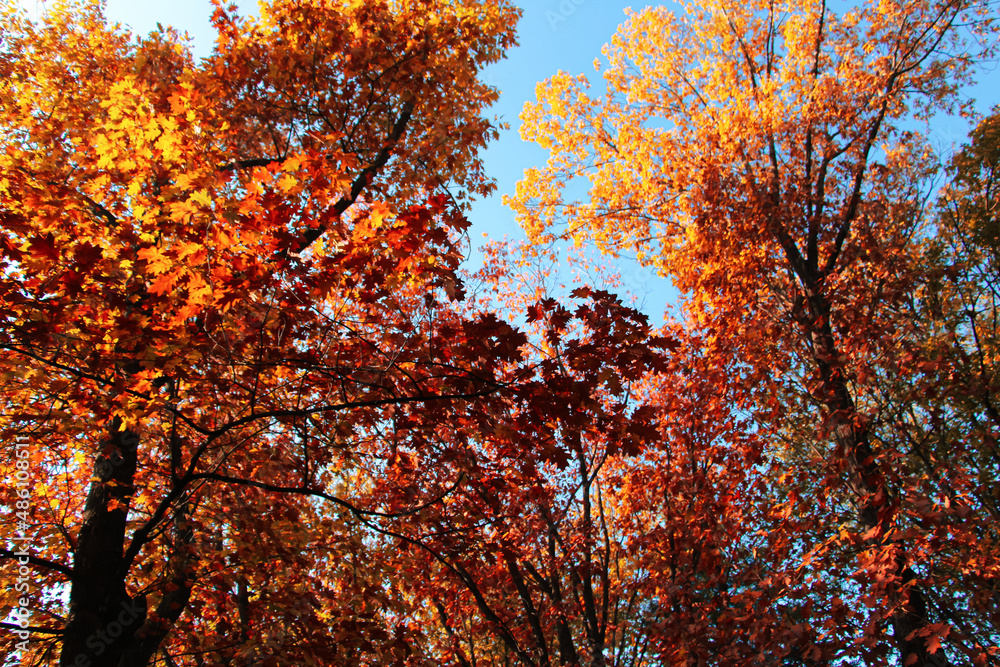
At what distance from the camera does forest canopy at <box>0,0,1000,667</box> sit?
13.3 ft

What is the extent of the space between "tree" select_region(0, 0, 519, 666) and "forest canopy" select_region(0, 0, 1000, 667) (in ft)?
0.17

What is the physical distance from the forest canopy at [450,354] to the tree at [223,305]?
0.17 ft

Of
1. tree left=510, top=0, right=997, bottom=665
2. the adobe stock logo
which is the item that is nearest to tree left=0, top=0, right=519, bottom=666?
the adobe stock logo

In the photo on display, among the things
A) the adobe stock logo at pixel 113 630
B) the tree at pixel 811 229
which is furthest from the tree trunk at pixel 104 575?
the tree at pixel 811 229

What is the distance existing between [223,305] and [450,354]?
5.37 feet

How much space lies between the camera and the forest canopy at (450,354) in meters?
4.06

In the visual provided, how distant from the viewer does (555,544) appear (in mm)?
7941

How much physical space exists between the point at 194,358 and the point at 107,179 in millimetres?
2651

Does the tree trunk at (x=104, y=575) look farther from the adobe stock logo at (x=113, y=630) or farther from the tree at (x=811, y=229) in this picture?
the tree at (x=811, y=229)

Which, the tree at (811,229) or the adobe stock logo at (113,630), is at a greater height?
the tree at (811,229)

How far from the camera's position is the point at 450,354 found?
4.09 meters
